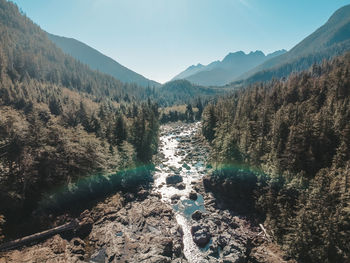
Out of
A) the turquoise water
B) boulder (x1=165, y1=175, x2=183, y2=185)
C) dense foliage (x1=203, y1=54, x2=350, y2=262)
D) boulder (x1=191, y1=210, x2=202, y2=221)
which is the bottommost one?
the turquoise water

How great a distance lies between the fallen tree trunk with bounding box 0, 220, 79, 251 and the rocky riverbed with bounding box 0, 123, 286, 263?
3.34ft

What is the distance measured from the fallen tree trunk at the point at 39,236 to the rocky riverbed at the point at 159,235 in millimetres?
1017

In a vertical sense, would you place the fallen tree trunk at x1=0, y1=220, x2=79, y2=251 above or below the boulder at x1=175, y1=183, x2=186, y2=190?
above

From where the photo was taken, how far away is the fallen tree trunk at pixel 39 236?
23.5 metres

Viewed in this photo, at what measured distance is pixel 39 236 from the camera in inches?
1023

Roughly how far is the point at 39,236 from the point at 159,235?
1772 centimetres

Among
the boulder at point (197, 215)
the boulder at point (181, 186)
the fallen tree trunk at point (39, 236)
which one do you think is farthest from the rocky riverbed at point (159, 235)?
the fallen tree trunk at point (39, 236)

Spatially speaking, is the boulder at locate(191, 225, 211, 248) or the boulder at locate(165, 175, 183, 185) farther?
the boulder at locate(165, 175, 183, 185)

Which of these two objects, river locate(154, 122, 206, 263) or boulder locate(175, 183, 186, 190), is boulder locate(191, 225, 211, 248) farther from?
boulder locate(175, 183, 186, 190)

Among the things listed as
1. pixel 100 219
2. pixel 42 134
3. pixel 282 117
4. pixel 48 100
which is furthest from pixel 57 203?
pixel 48 100

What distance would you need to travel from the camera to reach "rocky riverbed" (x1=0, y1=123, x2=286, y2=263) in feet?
78.2

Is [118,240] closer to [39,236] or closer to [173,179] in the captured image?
[39,236]

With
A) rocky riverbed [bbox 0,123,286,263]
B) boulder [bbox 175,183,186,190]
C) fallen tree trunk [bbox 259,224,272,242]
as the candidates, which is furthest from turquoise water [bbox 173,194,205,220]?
fallen tree trunk [bbox 259,224,272,242]

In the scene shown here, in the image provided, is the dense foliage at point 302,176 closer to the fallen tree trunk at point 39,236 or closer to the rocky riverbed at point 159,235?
the rocky riverbed at point 159,235
